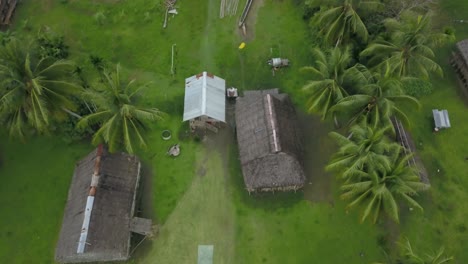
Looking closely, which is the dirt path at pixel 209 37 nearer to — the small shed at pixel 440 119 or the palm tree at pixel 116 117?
the palm tree at pixel 116 117

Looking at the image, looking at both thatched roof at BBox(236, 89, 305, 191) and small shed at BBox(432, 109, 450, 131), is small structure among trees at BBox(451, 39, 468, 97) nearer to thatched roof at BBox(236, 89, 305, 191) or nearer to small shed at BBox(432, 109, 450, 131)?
small shed at BBox(432, 109, 450, 131)

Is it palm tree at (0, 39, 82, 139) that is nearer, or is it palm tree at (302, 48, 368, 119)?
palm tree at (0, 39, 82, 139)

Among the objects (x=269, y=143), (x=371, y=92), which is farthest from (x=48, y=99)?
(x=371, y=92)

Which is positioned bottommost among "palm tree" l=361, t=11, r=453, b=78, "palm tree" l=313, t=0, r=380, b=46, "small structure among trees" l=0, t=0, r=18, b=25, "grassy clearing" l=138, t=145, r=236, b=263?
"grassy clearing" l=138, t=145, r=236, b=263

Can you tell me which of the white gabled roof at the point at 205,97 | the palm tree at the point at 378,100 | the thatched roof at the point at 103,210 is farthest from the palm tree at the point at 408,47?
the thatched roof at the point at 103,210

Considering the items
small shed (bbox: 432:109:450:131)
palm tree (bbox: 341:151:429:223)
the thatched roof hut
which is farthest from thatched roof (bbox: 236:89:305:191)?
small shed (bbox: 432:109:450:131)

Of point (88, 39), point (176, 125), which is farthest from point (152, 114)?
point (88, 39)
